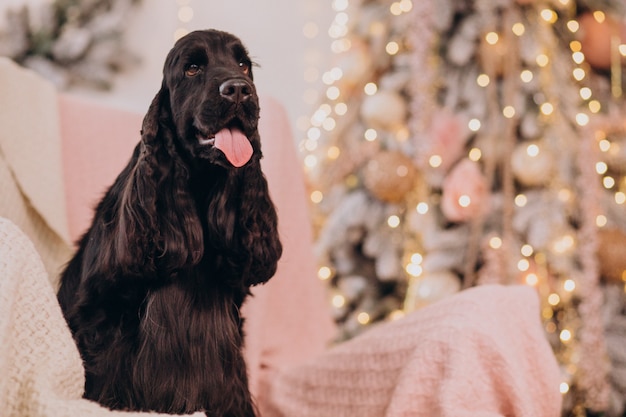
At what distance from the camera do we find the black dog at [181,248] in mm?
1064

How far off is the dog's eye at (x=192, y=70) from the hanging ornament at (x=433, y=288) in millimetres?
1559

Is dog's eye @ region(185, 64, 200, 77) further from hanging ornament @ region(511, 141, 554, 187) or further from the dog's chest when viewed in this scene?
hanging ornament @ region(511, 141, 554, 187)

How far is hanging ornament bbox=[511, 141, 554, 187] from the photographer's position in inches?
93.7

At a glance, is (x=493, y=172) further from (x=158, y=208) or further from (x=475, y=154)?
(x=158, y=208)

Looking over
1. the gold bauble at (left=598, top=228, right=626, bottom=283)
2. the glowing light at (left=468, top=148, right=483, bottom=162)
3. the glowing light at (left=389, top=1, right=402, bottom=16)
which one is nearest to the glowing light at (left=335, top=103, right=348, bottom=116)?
the glowing light at (left=389, top=1, right=402, bottom=16)

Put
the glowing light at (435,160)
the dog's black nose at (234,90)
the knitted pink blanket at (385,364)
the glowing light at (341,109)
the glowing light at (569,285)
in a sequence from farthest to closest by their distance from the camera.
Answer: the glowing light at (341,109), the glowing light at (435,160), the glowing light at (569,285), the dog's black nose at (234,90), the knitted pink blanket at (385,364)

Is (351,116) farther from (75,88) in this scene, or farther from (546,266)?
(75,88)

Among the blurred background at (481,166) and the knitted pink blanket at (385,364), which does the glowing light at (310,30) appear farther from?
the knitted pink blanket at (385,364)

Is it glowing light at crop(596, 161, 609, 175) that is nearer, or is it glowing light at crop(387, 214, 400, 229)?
glowing light at crop(596, 161, 609, 175)

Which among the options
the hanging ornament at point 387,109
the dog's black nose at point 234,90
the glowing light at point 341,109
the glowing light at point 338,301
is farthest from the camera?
the glowing light at point 341,109

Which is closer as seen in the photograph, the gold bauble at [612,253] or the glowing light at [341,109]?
the gold bauble at [612,253]

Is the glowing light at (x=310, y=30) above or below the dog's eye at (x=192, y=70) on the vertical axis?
below

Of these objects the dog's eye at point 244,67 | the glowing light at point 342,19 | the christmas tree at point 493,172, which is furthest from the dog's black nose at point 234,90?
the glowing light at point 342,19

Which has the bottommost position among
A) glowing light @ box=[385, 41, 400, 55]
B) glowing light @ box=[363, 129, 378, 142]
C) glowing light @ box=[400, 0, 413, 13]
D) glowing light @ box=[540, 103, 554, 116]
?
glowing light @ box=[363, 129, 378, 142]
